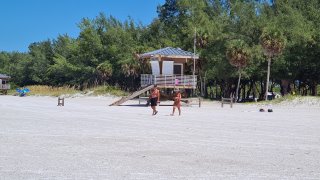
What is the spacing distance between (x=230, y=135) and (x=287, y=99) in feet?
81.0

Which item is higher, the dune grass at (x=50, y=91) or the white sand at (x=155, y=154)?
the dune grass at (x=50, y=91)

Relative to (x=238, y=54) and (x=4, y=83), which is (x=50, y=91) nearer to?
(x=4, y=83)

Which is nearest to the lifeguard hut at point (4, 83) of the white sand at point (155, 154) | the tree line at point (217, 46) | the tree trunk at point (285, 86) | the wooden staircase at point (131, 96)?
the tree line at point (217, 46)

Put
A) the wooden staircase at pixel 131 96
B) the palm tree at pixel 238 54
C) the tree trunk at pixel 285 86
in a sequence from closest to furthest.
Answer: the wooden staircase at pixel 131 96, the palm tree at pixel 238 54, the tree trunk at pixel 285 86

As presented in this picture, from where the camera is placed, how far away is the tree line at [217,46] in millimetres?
45750

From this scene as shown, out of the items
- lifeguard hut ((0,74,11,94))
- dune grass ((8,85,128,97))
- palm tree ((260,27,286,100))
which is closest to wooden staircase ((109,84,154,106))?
palm tree ((260,27,286,100))

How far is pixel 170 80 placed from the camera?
4309cm

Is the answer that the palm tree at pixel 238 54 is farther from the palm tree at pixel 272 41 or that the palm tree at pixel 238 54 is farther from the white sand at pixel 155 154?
the white sand at pixel 155 154

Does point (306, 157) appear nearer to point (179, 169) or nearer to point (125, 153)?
point (179, 169)

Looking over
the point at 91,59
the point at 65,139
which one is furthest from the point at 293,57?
the point at 65,139

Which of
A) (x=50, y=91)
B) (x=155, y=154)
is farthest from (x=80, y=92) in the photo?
(x=155, y=154)

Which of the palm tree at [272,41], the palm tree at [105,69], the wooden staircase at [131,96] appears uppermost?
the palm tree at [272,41]

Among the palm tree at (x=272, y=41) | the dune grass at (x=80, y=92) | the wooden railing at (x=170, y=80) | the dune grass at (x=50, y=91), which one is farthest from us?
the dune grass at (x=50, y=91)

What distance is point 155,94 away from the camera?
27234mm
